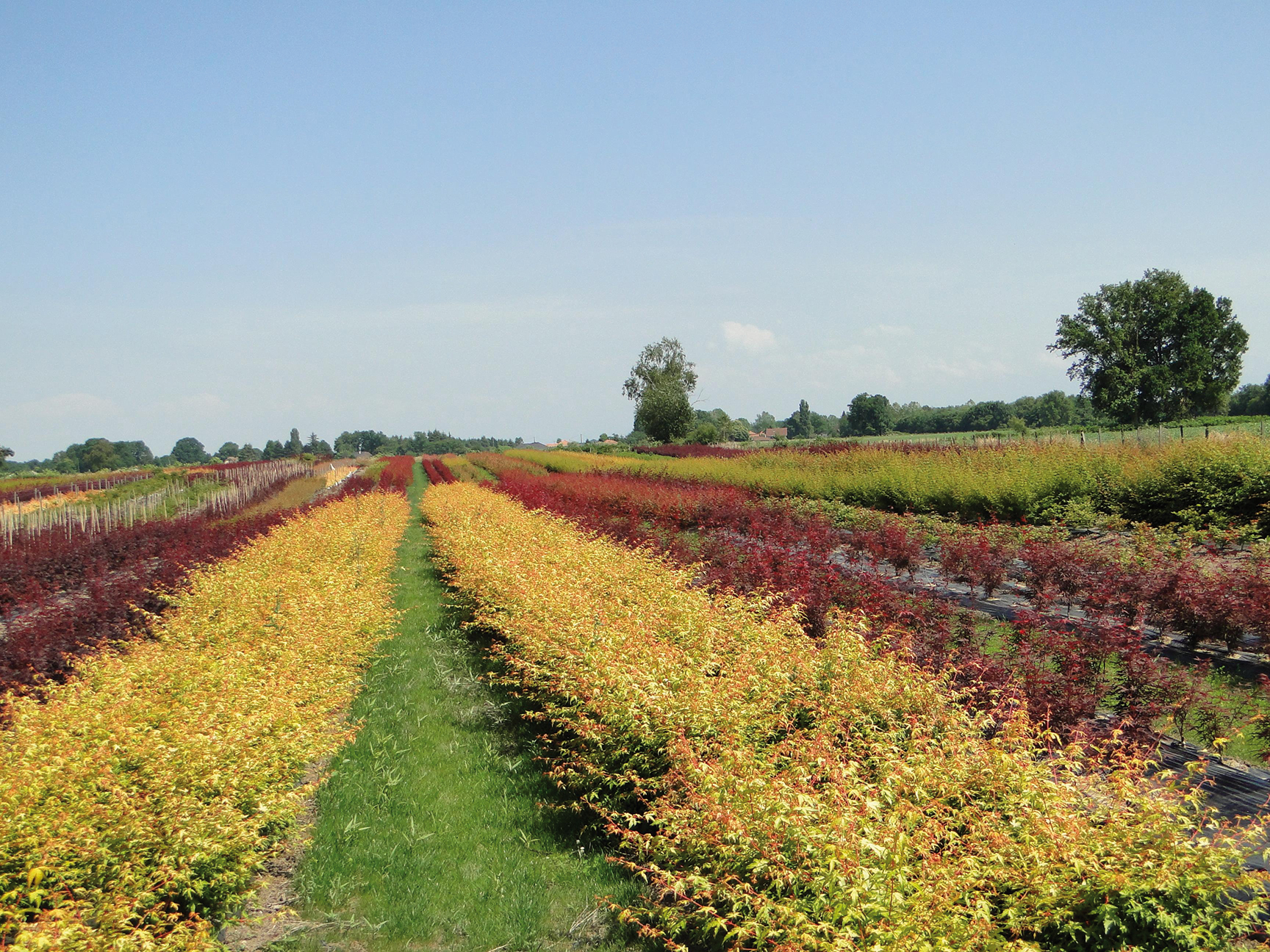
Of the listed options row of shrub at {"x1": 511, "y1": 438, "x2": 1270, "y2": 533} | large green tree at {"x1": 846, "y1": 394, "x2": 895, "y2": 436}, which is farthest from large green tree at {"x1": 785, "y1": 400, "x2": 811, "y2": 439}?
row of shrub at {"x1": 511, "y1": 438, "x2": 1270, "y2": 533}

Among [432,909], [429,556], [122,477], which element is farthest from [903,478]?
[122,477]

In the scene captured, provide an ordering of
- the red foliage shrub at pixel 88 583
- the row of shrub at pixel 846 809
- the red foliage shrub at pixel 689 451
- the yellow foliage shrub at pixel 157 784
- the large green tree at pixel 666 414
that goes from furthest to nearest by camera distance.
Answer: the large green tree at pixel 666 414, the red foliage shrub at pixel 689 451, the red foliage shrub at pixel 88 583, the yellow foliage shrub at pixel 157 784, the row of shrub at pixel 846 809

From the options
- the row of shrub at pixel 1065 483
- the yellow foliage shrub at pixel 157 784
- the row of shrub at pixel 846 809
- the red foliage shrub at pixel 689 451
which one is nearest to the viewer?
the row of shrub at pixel 846 809

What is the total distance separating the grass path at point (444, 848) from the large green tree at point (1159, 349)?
53.2 m

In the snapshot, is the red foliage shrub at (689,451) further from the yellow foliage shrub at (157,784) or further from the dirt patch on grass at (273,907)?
the dirt patch on grass at (273,907)

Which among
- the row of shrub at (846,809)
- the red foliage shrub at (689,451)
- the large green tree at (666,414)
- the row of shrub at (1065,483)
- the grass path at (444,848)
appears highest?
the large green tree at (666,414)

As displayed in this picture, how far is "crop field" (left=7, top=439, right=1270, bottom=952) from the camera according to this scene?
2.91 m

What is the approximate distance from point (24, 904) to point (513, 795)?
2.85m

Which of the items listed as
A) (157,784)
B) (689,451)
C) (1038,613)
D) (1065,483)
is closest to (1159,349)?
(689,451)

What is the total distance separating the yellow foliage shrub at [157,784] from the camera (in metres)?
3.15

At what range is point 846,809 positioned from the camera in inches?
121

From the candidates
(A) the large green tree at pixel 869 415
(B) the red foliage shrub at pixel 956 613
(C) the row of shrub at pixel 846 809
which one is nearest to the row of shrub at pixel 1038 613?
(B) the red foliage shrub at pixel 956 613

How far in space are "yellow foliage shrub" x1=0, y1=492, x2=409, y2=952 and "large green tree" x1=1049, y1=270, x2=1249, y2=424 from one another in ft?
→ 179

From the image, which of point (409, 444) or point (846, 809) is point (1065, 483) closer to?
point (846, 809)
